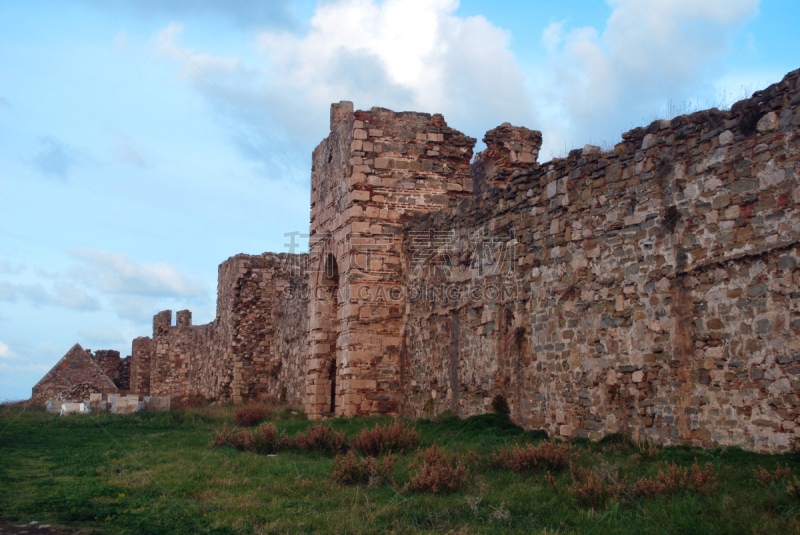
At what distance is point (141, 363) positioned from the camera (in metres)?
39.0

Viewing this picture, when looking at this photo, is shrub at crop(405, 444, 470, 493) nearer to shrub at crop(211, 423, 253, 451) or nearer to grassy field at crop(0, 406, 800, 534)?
grassy field at crop(0, 406, 800, 534)

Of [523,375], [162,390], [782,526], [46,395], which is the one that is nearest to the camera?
[782,526]

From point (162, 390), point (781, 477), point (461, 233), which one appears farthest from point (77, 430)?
point (162, 390)

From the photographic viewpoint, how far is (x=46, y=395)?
24.1 meters

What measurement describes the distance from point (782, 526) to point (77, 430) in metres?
13.7

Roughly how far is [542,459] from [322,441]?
3.84m

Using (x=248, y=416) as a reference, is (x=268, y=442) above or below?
below

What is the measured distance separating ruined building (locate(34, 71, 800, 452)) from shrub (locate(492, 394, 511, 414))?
0.10 metres

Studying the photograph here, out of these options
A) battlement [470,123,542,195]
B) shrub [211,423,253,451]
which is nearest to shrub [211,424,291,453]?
shrub [211,423,253,451]

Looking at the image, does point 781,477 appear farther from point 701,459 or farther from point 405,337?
point 405,337

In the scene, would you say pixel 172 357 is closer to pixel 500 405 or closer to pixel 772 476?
pixel 500 405

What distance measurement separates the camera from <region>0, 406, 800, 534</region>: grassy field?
4.95m

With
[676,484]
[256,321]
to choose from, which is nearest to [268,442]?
[676,484]

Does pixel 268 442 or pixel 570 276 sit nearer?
pixel 570 276
